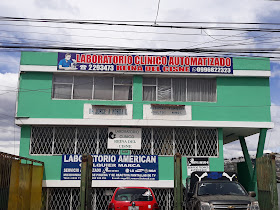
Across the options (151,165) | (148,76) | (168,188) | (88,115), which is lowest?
(168,188)

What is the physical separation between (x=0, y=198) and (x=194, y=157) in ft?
35.6

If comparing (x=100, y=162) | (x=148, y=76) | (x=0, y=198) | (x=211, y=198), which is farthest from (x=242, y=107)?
(x=0, y=198)

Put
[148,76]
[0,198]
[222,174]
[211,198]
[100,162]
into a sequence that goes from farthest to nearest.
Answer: [148,76] → [100,162] → [222,174] → [211,198] → [0,198]

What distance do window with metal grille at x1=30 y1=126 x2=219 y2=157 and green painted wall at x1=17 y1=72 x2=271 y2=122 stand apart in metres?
0.87

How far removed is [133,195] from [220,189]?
2891 millimetres

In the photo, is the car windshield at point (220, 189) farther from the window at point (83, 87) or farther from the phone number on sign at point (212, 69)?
the window at point (83, 87)

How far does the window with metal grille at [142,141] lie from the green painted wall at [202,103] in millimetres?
875

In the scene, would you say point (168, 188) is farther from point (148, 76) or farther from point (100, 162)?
point (148, 76)

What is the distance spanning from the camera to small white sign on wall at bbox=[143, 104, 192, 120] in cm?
1794

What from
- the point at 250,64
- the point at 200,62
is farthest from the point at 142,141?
the point at 250,64

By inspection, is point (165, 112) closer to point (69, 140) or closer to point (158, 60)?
point (158, 60)

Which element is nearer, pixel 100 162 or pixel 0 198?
pixel 0 198

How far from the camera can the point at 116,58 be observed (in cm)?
1827

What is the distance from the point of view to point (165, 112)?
18062 millimetres
